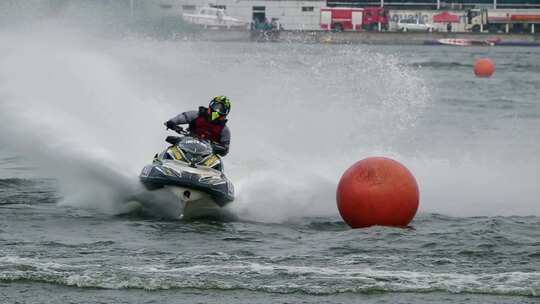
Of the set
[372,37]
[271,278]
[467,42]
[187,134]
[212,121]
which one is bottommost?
[467,42]

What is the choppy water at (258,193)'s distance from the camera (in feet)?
35.0

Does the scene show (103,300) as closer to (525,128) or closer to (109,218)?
(109,218)

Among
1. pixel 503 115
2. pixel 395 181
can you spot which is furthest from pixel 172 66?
pixel 395 181

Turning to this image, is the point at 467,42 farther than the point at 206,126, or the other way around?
the point at 467,42

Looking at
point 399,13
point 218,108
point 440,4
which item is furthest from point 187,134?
point 440,4

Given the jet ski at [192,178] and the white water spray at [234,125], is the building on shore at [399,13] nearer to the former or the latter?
the white water spray at [234,125]

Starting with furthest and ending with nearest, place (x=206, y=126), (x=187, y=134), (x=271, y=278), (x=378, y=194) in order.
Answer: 1. (x=206, y=126)
2. (x=187, y=134)
3. (x=378, y=194)
4. (x=271, y=278)

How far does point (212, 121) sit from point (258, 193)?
A: 1.16 m

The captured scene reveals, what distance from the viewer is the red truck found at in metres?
101

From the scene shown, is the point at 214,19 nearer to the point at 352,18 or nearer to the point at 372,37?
the point at 372,37

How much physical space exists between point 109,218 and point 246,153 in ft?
18.9

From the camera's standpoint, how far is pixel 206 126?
1555cm

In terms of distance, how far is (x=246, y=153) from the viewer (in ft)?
65.4

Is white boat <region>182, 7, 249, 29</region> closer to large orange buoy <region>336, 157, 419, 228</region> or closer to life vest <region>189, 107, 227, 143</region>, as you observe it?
life vest <region>189, 107, 227, 143</region>
